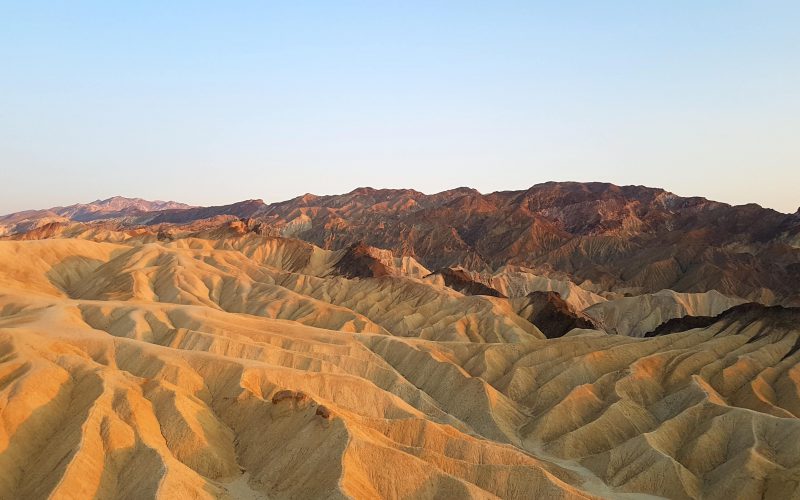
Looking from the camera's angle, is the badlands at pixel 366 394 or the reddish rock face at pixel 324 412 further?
the reddish rock face at pixel 324 412

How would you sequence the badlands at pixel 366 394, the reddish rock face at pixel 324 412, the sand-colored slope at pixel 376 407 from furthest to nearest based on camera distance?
the reddish rock face at pixel 324 412 → the badlands at pixel 366 394 → the sand-colored slope at pixel 376 407

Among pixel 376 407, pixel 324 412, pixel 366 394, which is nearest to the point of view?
pixel 324 412

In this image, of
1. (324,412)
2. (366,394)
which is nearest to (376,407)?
(366,394)

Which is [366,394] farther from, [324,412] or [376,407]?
[324,412]

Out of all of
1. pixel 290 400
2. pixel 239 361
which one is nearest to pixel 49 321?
pixel 239 361

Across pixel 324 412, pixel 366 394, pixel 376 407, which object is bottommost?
pixel 376 407

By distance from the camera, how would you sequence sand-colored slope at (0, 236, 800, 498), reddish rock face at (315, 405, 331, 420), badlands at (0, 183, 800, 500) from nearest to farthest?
sand-colored slope at (0, 236, 800, 498)
badlands at (0, 183, 800, 500)
reddish rock face at (315, 405, 331, 420)

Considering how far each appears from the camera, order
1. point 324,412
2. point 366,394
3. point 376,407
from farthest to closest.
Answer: point 366,394 → point 376,407 → point 324,412

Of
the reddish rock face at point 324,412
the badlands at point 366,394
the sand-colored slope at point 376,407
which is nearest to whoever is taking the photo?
the sand-colored slope at point 376,407

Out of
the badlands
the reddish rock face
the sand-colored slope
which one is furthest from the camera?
the reddish rock face

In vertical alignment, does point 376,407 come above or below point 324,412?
below
